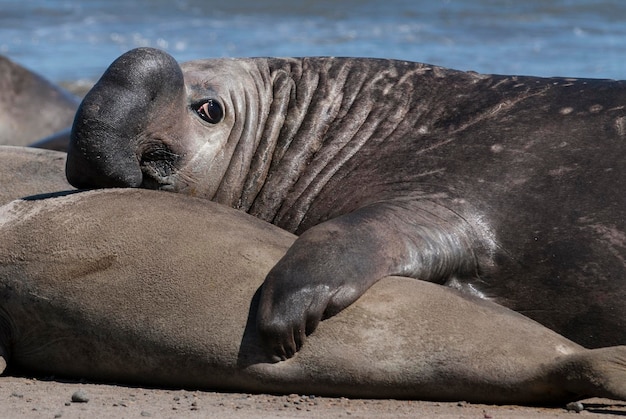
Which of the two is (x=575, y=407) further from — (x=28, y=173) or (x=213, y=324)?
(x=28, y=173)

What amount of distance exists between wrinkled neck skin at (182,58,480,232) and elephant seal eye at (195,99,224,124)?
8cm

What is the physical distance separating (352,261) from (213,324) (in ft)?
1.91

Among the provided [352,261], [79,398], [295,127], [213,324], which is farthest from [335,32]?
[79,398]

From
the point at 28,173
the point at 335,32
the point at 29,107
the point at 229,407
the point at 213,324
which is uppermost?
the point at 335,32

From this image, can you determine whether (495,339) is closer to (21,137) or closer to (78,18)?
(21,137)

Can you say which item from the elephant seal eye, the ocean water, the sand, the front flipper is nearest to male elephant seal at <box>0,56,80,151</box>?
the ocean water

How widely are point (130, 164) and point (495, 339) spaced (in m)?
1.88

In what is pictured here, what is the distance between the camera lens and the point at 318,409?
15.8ft

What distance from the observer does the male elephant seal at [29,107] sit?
13188mm

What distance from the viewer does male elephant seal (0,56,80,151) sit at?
13.2 metres

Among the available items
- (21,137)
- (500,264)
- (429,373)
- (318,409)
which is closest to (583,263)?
(500,264)

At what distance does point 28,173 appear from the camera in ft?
22.9

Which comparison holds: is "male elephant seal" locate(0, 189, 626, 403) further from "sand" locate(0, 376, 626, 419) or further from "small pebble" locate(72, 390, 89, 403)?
"small pebble" locate(72, 390, 89, 403)

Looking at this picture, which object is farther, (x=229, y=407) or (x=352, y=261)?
(x=352, y=261)
